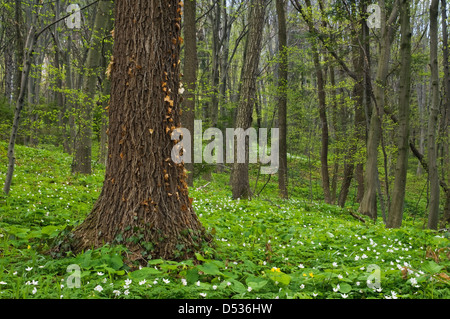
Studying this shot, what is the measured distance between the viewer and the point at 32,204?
5453mm

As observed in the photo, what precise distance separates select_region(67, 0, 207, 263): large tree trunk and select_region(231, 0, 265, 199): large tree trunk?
17.1 feet

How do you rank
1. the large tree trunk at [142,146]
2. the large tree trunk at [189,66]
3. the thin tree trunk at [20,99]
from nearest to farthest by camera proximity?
the large tree trunk at [142,146], the thin tree trunk at [20,99], the large tree trunk at [189,66]

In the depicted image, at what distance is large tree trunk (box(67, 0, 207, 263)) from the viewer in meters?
3.51

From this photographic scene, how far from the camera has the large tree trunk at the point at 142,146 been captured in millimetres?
3514

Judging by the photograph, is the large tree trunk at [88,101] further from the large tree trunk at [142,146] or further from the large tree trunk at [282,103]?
the large tree trunk at [142,146]

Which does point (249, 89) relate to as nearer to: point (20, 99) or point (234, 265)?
point (20, 99)

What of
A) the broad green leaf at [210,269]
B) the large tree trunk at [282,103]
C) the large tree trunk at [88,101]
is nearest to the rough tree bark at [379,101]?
the large tree trunk at [282,103]

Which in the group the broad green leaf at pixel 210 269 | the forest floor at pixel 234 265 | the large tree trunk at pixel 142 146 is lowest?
the forest floor at pixel 234 265

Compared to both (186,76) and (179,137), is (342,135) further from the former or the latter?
(179,137)

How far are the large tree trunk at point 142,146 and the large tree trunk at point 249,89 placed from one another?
522 centimetres

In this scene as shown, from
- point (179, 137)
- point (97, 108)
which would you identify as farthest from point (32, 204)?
point (97, 108)

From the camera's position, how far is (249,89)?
28.9 ft

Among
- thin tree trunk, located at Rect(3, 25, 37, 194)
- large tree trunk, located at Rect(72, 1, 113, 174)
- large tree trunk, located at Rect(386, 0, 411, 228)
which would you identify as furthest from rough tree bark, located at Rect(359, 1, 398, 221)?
large tree trunk, located at Rect(72, 1, 113, 174)

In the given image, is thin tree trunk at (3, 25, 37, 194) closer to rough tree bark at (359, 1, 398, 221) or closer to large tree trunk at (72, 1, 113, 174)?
large tree trunk at (72, 1, 113, 174)
